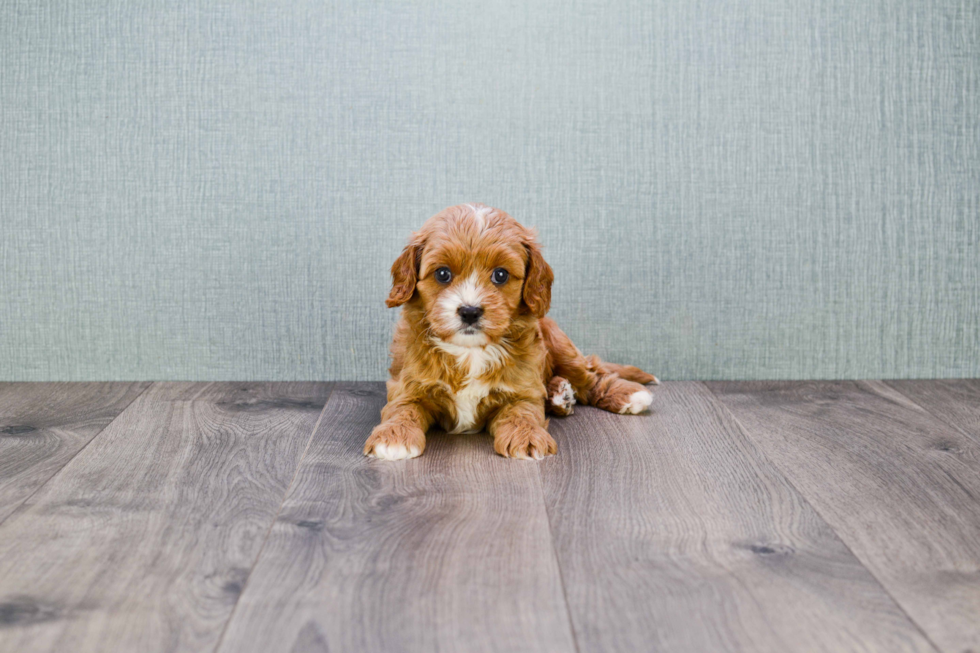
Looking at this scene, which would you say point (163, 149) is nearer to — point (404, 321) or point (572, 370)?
point (404, 321)

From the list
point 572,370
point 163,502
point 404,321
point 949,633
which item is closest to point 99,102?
point 404,321

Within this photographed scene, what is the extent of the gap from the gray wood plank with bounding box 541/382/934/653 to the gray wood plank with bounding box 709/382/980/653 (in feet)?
0.17

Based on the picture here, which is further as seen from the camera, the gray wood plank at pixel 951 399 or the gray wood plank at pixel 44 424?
the gray wood plank at pixel 951 399

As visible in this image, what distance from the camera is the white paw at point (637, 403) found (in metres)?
2.62

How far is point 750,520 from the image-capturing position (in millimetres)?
1775

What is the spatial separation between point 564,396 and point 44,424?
5.06 ft

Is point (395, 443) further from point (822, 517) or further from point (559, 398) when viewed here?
point (822, 517)

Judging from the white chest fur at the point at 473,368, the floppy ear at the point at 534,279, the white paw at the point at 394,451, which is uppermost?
the floppy ear at the point at 534,279

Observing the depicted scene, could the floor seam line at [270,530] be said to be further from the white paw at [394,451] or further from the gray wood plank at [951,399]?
the gray wood plank at [951,399]

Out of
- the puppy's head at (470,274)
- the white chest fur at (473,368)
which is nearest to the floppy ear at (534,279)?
the puppy's head at (470,274)

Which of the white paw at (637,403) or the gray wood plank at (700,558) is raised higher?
the white paw at (637,403)

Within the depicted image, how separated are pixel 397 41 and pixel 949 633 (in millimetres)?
2343

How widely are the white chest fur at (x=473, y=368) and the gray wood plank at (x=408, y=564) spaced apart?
0.18m

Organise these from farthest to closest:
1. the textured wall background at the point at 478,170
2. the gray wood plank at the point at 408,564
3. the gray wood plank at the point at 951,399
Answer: the textured wall background at the point at 478,170 < the gray wood plank at the point at 951,399 < the gray wood plank at the point at 408,564
